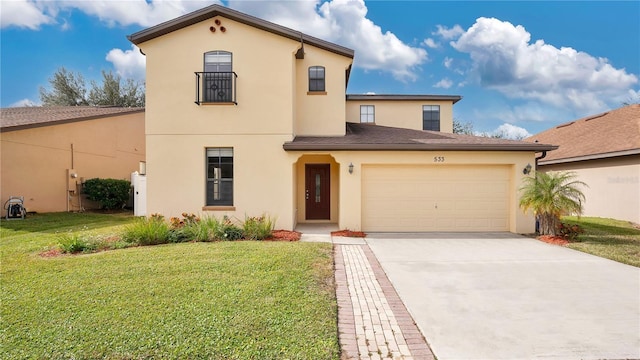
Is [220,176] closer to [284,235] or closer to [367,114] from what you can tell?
[284,235]

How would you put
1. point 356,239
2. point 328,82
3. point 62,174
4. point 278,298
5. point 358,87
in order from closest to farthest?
point 278,298
point 356,239
point 328,82
point 62,174
point 358,87

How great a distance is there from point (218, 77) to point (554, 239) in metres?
11.9

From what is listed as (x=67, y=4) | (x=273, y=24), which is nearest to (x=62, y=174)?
(x=67, y=4)

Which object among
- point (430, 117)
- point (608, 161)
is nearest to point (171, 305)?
point (608, 161)

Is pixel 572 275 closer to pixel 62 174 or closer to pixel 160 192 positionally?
pixel 160 192

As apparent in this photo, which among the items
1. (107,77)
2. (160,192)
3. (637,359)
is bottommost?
(637,359)

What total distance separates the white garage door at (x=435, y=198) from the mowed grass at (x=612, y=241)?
7.78 feet

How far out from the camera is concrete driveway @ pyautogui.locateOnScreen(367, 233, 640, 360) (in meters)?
3.71

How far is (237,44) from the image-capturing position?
36.4 feet

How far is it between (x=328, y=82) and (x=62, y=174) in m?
13.8

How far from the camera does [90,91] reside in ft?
102

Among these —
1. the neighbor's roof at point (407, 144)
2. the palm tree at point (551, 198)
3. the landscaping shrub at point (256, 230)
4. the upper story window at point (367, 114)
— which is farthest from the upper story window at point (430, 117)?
the landscaping shrub at point (256, 230)

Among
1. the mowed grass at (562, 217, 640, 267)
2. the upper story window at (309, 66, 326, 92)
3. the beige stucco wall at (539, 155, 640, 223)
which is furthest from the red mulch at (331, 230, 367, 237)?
the beige stucco wall at (539, 155, 640, 223)

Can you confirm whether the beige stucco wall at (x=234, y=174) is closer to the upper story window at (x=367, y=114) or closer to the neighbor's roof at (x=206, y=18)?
the neighbor's roof at (x=206, y=18)
